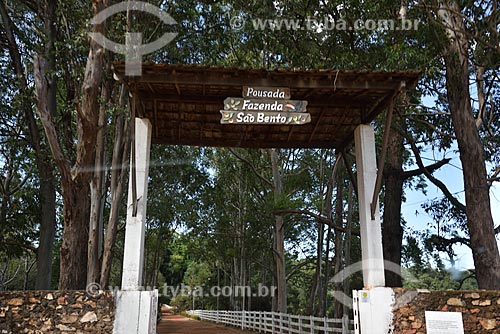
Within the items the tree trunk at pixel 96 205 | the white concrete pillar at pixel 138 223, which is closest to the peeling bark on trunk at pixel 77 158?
the tree trunk at pixel 96 205

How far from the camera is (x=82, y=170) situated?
8.66 metres

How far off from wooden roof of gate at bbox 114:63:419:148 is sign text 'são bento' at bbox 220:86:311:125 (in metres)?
0.13

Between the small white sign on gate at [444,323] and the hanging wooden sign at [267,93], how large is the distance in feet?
11.3

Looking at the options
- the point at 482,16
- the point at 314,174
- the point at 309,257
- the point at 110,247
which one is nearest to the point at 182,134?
the point at 110,247

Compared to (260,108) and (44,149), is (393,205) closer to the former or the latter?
(260,108)

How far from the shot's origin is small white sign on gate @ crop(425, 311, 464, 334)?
5.92 metres

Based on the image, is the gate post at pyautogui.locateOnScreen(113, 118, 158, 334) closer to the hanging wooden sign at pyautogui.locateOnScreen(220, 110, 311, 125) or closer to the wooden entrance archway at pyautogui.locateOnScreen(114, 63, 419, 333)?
the wooden entrance archway at pyautogui.locateOnScreen(114, 63, 419, 333)

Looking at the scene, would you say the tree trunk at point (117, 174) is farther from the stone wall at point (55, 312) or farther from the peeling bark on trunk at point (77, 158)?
the stone wall at point (55, 312)

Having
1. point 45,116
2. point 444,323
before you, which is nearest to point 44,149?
point 45,116

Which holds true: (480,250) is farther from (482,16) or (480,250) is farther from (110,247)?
(110,247)

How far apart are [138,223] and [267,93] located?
2517mm

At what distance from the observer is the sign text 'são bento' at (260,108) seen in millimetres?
6484

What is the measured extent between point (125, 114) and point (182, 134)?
3.28m

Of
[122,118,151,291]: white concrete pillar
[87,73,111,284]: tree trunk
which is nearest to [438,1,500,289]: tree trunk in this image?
[122,118,151,291]: white concrete pillar
